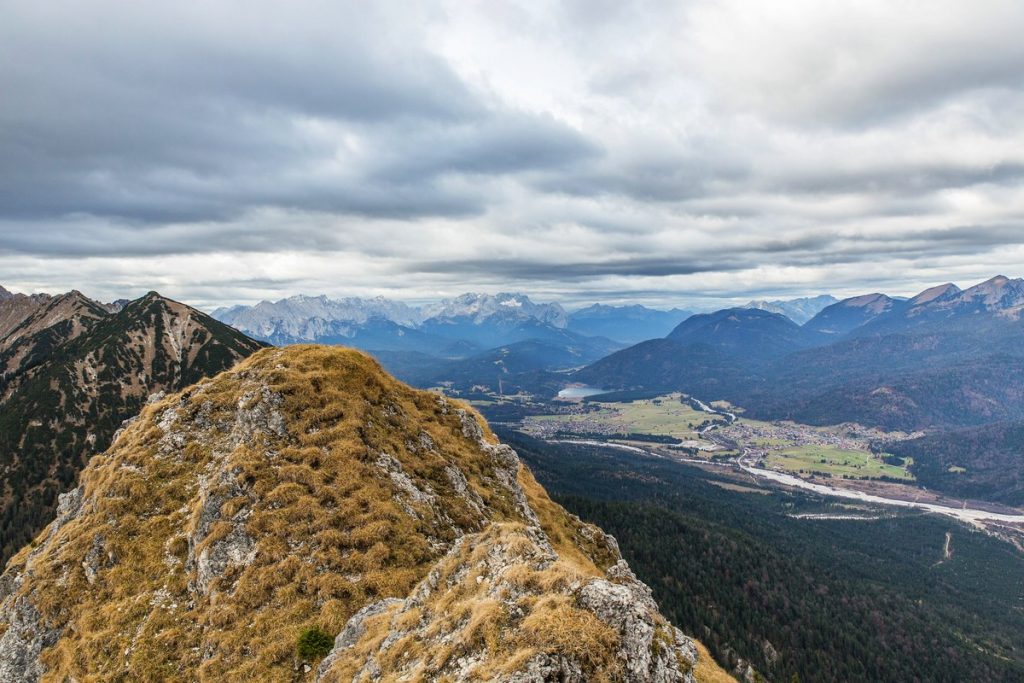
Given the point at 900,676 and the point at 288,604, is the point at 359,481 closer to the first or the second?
the point at 288,604

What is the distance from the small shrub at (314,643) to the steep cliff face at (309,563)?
0.59 ft

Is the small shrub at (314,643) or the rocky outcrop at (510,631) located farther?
the small shrub at (314,643)

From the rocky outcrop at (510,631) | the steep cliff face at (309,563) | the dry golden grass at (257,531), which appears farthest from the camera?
the dry golden grass at (257,531)

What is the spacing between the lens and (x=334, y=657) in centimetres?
2555

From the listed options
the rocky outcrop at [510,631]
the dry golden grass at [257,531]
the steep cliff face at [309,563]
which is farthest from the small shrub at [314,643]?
the rocky outcrop at [510,631]

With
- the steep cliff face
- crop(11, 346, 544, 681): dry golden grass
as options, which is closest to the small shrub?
the steep cliff face

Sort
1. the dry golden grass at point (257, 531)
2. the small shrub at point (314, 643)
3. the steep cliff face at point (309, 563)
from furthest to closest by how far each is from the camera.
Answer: the dry golden grass at point (257, 531) → the small shrub at point (314, 643) → the steep cliff face at point (309, 563)

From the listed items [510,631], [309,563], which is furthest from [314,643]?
[510,631]

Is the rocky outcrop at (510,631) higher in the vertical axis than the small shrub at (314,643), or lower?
higher

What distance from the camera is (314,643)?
90.7 feet

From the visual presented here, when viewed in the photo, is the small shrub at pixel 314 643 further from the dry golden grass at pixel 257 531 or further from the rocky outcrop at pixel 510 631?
the rocky outcrop at pixel 510 631

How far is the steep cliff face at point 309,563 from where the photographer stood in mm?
20250

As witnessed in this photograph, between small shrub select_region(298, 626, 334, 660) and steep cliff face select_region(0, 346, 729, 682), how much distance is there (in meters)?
0.18

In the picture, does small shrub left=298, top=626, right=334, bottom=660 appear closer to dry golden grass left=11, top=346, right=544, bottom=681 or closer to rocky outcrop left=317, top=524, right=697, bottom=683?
dry golden grass left=11, top=346, right=544, bottom=681
